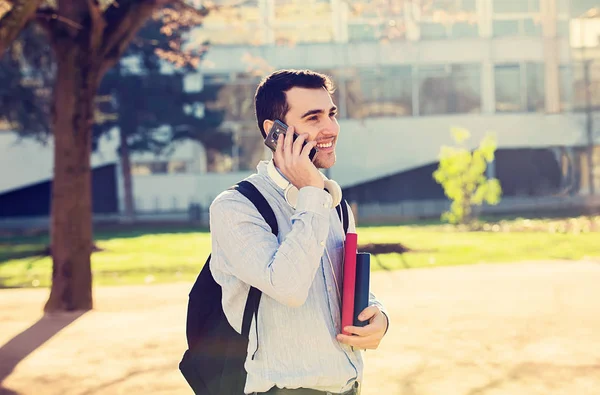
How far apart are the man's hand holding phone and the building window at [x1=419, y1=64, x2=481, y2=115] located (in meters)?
39.4

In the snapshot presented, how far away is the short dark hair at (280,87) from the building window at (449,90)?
1544 inches

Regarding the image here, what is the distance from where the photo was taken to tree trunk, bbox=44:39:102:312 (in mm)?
10297

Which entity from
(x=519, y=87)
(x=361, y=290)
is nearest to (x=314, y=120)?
(x=361, y=290)

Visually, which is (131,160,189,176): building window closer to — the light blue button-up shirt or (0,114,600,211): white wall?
(0,114,600,211): white wall

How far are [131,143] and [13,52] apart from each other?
18.5 m

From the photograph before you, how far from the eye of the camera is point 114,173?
136 ft

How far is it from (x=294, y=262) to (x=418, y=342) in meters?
5.43

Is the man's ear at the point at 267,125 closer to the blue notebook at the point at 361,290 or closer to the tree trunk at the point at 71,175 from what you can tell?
the blue notebook at the point at 361,290

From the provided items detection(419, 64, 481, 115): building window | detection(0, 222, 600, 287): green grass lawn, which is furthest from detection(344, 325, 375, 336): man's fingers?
detection(419, 64, 481, 115): building window

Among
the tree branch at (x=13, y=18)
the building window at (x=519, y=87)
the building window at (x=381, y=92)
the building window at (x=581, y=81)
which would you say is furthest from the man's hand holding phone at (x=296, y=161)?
the building window at (x=581, y=81)

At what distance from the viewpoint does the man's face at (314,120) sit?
9.53ft

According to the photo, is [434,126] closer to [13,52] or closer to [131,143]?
[131,143]

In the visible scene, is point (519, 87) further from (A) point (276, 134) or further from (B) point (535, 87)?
(A) point (276, 134)

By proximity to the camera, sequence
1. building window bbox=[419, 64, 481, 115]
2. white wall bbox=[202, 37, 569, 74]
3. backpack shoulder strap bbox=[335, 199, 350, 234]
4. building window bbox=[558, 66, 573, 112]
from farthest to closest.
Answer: building window bbox=[558, 66, 573, 112] < building window bbox=[419, 64, 481, 115] < white wall bbox=[202, 37, 569, 74] < backpack shoulder strap bbox=[335, 199, 350, 234]
